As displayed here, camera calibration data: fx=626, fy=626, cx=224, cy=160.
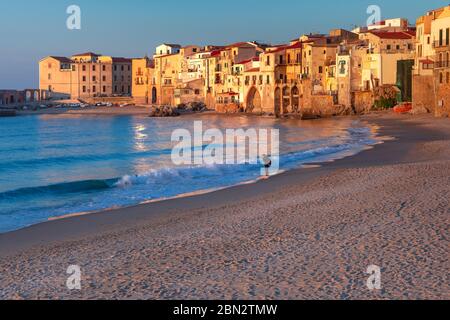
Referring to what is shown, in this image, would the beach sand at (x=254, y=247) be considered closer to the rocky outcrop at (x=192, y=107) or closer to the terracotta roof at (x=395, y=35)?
the terracotta roof at (x=395, y=35)

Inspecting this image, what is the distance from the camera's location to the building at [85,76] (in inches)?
4523

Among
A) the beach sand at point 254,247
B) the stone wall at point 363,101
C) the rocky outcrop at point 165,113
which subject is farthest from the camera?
the rocky outcrop at point 165,113

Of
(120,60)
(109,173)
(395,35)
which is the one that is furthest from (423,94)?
(120,60)

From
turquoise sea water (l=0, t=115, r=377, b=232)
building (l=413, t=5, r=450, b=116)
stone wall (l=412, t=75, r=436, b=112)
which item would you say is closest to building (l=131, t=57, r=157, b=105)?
building (l=413, t=5, r=450, b=116)

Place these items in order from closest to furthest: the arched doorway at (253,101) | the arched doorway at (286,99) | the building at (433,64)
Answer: the building at (433,64), the arched doorway at (286,99), the arched doorway at (253,101)

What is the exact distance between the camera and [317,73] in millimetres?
65000

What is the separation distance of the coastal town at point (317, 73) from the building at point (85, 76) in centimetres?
852

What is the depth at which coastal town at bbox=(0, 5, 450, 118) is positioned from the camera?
47938mm

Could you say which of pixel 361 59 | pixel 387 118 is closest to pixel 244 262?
pixel 387 118

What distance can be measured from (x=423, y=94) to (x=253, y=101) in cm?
3057

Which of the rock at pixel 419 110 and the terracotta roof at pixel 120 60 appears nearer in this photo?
the rock at pixel 419 110

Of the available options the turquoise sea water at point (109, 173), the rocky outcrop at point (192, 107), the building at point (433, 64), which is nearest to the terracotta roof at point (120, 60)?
the rocky outcrop at point (192, 107)

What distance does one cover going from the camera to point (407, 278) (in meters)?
7.58

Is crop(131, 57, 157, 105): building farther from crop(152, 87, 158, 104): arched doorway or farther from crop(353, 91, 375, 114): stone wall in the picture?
crop(353, 91, 375, 114): stone wall
